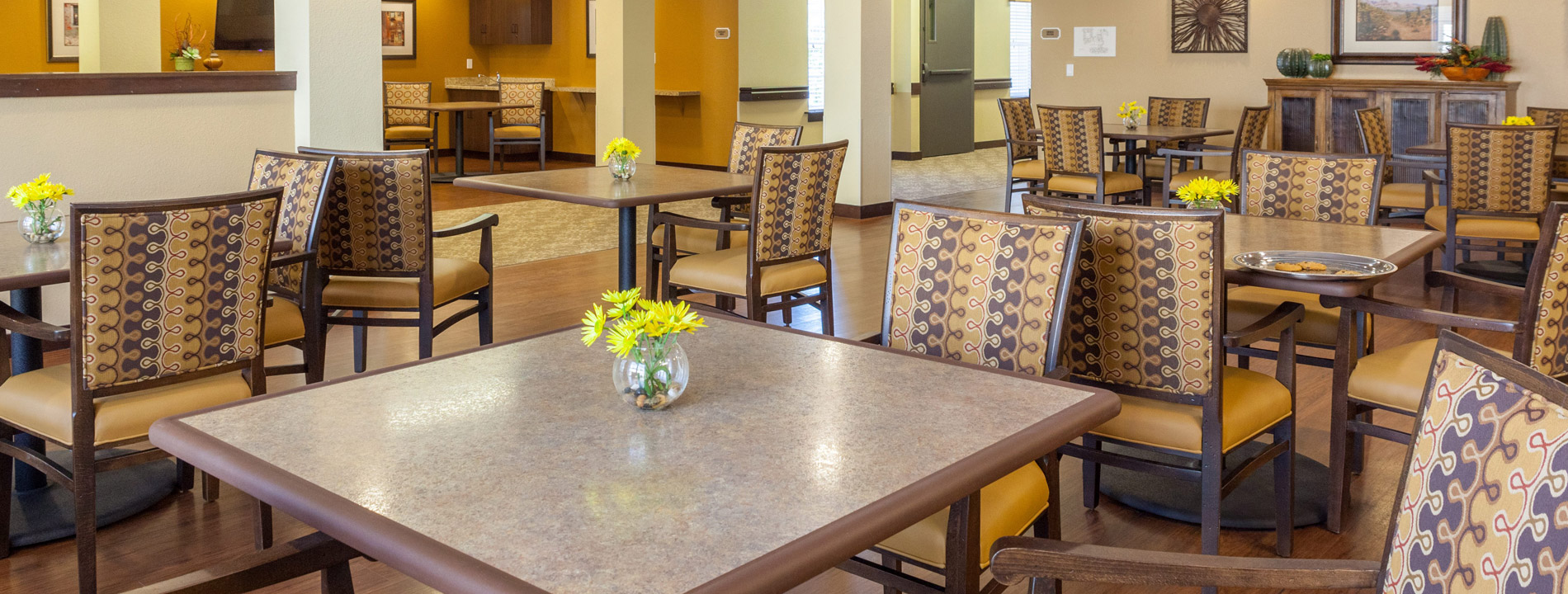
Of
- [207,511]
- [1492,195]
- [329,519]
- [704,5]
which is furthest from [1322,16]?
[329,519]

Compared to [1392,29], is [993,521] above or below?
below

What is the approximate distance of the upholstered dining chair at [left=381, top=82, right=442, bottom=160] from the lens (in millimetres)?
11094

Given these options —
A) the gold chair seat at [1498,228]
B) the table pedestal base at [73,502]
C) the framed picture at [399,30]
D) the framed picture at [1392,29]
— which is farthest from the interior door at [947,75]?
the table pedestal base at [73,502]

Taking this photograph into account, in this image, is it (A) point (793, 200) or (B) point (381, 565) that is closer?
(B) point (381, 565)

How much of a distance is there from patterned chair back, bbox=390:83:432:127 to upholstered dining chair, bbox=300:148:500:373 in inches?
306

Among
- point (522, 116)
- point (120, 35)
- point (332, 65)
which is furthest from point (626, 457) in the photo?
point (522, 116)

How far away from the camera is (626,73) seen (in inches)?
376

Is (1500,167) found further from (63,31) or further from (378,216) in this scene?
(63,31)

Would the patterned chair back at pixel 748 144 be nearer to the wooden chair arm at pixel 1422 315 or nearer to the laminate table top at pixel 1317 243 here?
the laminate table top at pixel 1317 243

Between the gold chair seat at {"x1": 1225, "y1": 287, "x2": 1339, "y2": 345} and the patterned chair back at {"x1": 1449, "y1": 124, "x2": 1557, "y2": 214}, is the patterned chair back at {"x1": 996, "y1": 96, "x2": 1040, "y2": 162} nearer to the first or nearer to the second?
the patterned chair back at {"x1": 1449, "y1": 124, "x2": 1557, "y2": 214}

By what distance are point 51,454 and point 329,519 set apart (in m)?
2.76

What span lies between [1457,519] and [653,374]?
3.40 feet

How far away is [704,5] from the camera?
1170 centimetres

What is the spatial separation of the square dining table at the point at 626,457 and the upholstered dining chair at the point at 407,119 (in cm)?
948
